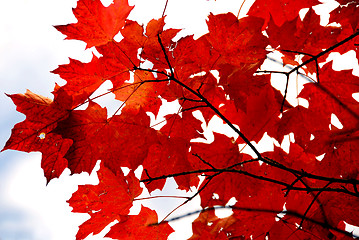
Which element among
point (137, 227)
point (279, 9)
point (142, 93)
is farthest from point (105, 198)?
point (279, 9)

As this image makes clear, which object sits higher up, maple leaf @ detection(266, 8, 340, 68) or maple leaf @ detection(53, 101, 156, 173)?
maple leaf @ detection(266, 8, 340, 68)

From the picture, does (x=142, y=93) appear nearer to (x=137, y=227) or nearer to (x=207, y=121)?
(x=207, y=121)

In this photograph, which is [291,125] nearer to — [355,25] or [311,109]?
[311,109]

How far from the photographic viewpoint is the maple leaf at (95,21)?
5.37 feet

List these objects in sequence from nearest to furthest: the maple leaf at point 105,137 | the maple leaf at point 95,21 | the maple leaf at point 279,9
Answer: the maple leaf at point 95,21 → the maple leaf at point 105,137 → the maple leaf at point 279,9

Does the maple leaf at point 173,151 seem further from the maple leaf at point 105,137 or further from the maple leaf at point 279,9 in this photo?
the maple leaf at point 279,9

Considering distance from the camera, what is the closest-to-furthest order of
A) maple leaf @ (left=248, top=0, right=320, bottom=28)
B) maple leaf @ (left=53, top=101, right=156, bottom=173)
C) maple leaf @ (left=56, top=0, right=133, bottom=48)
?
maple leaf @ (left=56, top=0, right=133, bottom=48) < maple leaf @ (left=53, top=101, right=156, bottom=173) < maple leaf @ (left=248, top=0, right=320, bottom=28)

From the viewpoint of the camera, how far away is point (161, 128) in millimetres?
1973

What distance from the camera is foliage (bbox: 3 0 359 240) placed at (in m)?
1.74

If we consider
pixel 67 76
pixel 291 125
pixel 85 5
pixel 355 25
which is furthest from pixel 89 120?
pixel 355 25

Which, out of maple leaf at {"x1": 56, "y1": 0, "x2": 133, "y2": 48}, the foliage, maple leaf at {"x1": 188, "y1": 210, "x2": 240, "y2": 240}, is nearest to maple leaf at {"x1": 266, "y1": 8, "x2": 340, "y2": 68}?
the foliage

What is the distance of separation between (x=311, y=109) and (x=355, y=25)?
0.64 m

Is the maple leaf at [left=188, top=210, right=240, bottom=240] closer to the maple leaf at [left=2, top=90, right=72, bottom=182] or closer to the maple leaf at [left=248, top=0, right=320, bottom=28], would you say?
the maple leaf at [left=2, top=90, right=72, bottom=182]

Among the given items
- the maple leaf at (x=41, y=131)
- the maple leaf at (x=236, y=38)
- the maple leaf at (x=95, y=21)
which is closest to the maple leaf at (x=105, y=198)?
the maple leaf at (x=41, y=131)
